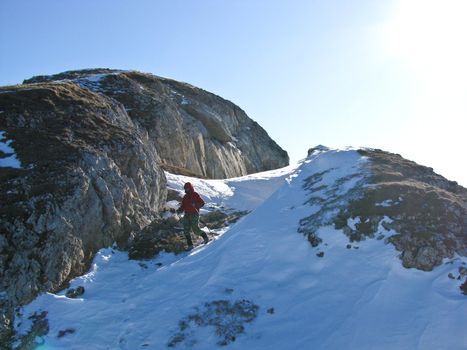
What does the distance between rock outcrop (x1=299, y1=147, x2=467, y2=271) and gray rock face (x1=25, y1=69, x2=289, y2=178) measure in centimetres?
1863

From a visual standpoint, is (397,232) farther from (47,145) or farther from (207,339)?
(47,145)

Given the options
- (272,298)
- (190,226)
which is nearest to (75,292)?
(190,226)

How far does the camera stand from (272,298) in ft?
37.6

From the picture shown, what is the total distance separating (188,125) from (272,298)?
34.2m

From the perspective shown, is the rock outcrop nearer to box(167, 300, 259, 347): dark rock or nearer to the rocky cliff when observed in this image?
box(167, 300, 259, 347): dark rock

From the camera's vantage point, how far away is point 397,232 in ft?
40.6

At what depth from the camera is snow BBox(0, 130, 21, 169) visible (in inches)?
620

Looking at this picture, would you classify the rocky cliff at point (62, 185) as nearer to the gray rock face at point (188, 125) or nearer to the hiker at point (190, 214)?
the hiker at point (190, 214)

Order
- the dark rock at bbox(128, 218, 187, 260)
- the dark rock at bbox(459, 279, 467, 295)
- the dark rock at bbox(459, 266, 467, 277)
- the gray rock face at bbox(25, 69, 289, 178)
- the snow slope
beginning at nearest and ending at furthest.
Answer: the snow slope → the dark rock at bbox(459, 279, 467, 295) → the dark rock at bbox(459, 266, 467, 277) → the dark rock at bbox(128, 218, 187, 260) → the gray rock face at bbox(25, 69, 289, 178)

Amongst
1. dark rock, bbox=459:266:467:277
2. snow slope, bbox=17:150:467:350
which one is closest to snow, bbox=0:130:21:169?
snow slope, bbox=17:150:467:350

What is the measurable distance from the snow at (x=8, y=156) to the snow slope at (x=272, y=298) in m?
4.10

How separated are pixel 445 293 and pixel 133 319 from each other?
7.16 m

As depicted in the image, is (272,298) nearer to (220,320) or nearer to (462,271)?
(220,320)

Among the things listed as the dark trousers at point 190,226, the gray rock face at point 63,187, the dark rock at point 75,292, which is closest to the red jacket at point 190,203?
the dark trousers at point 190,226
